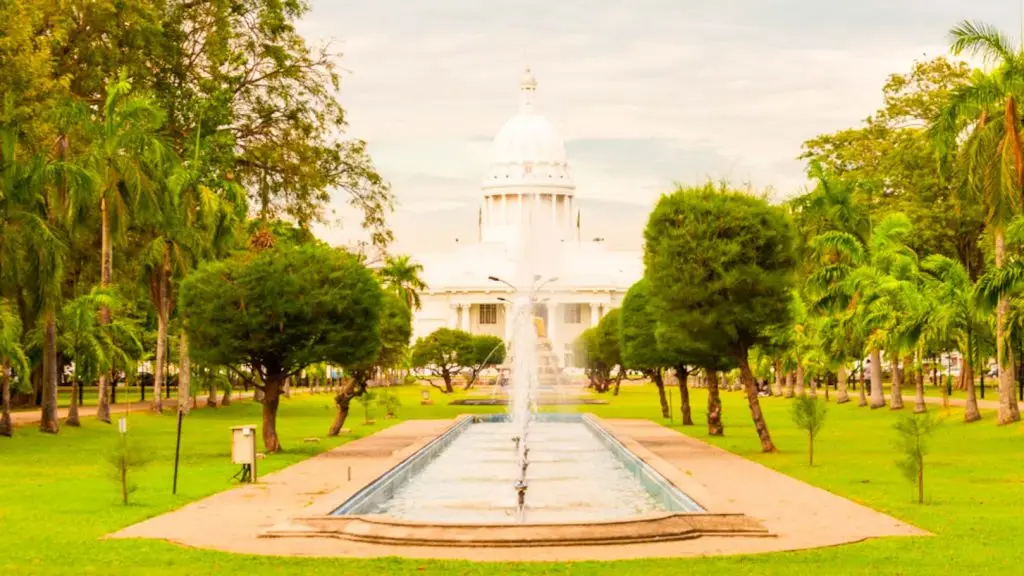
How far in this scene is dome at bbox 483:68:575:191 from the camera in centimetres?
16325

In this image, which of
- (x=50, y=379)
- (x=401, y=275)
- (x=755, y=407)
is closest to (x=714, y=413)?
(x=755, y=407)

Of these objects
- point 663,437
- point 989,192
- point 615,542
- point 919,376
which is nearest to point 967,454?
point 989,192

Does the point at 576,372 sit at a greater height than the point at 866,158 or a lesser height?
lesser

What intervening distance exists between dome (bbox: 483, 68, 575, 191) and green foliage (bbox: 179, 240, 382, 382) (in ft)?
425

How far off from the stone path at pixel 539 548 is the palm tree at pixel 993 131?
9.07 m

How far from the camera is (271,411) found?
3334cm

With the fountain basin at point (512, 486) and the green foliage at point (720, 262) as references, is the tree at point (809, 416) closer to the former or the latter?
the fountain basin at point (512, 486)

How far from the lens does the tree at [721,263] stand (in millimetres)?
31859

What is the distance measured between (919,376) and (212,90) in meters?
24.0

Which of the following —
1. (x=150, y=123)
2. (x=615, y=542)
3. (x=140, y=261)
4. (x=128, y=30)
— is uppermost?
(x=128, y=30)

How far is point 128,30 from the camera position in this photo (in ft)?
137

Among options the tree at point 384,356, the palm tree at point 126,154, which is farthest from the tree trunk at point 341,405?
the palm tree at point 126,154

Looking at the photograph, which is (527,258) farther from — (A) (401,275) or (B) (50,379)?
(B) (50,379)

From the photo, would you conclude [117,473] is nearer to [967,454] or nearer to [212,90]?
[967,454]
